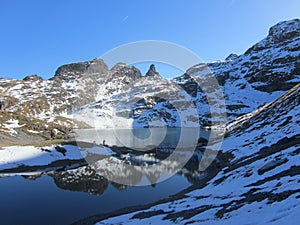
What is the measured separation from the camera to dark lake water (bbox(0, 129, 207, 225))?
30812 millimetres

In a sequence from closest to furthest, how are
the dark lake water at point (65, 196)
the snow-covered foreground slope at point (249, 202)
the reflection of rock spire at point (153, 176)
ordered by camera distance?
the snow-covered foreground slope at point (249, 202) → the dark lake water at point (65, 196) → the reflection of rock spire at point (153, 176)

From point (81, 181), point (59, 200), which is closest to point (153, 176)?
point (81, 181)

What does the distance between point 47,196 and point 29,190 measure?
18.5 ft

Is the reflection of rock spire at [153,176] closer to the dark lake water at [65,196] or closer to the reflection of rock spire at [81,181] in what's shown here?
the dark lake water at [65,196]

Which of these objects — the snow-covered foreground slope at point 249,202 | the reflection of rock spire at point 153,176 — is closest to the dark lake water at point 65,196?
the reflection of rock spire at point 153,176

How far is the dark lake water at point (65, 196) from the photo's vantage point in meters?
30.8

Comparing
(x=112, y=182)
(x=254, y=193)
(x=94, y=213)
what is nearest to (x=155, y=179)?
(x=112, y=182)

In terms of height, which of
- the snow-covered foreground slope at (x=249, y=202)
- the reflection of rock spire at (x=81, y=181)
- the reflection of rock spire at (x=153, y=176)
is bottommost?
the snow-covered foreground slope at (x=249, y=202)

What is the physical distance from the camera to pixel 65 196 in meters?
38.5

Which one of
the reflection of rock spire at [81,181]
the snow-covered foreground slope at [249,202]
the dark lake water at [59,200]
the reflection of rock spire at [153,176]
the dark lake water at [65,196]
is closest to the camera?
the snow-covered foreground slope at [249,202]

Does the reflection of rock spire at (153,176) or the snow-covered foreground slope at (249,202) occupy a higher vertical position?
the reflection of rock spire at (153,176)

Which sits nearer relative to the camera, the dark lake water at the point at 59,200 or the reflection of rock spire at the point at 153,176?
the dark lake water at the point at 59,200

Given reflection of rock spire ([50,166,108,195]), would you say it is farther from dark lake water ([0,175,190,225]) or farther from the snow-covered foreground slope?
the snow-covered foreground slope

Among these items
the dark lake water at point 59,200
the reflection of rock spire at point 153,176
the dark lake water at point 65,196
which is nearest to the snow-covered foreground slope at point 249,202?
the dark lake water at point 59,200
